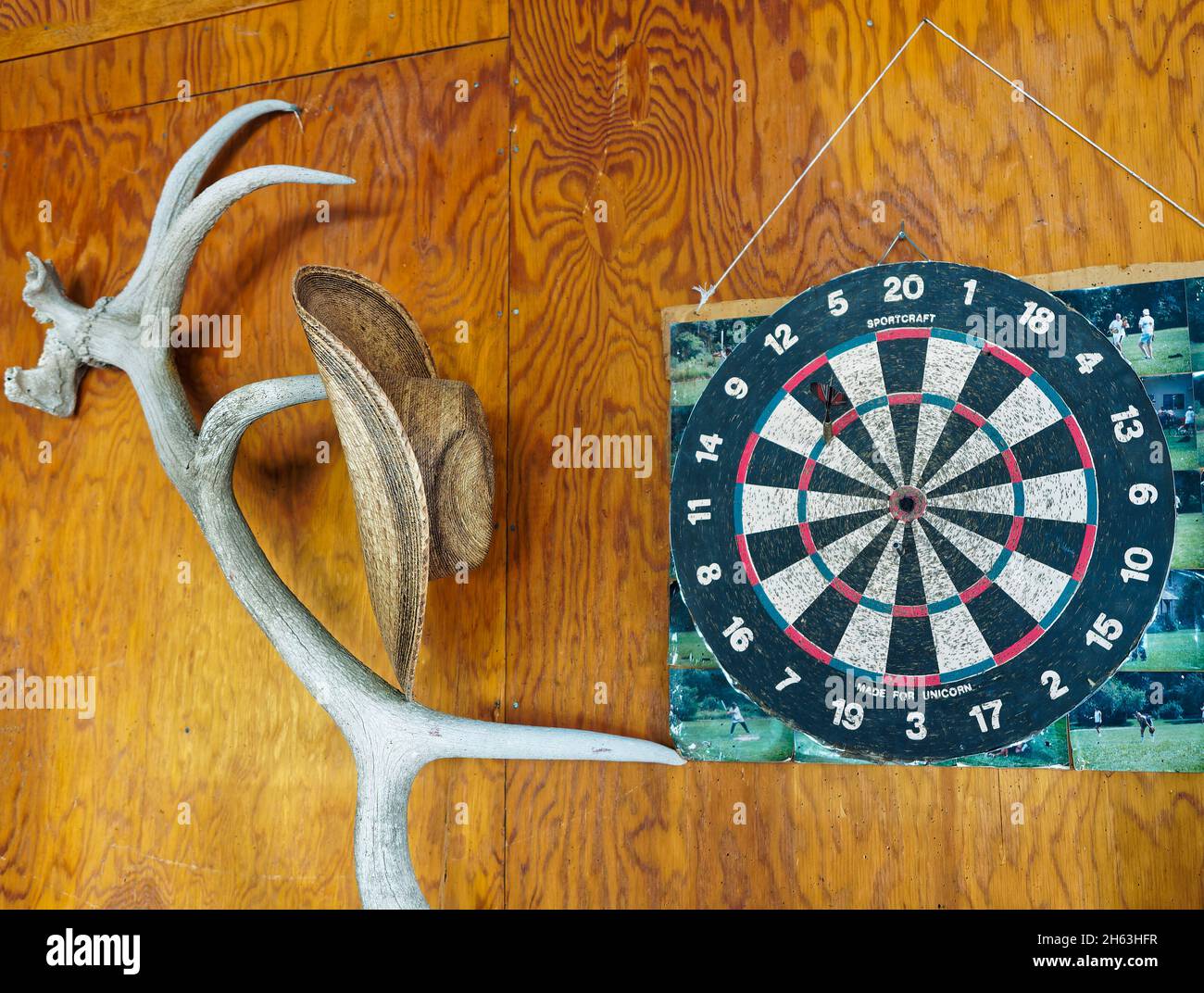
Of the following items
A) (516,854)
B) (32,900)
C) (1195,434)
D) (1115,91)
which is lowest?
(32,900)

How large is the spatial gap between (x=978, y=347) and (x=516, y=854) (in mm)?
1218

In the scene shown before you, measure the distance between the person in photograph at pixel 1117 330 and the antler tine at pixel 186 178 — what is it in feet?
5.58

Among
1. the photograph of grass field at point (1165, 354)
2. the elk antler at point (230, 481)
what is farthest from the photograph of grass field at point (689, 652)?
the photograph of grass field at point (1165, 354)

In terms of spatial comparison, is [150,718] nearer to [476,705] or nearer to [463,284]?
[476,705]

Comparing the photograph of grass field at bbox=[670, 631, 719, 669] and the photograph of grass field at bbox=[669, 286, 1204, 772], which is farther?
the photograph of grass field at bbox=[670, 631, 719, 669]

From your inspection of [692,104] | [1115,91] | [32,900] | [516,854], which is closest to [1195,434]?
[1115,91]

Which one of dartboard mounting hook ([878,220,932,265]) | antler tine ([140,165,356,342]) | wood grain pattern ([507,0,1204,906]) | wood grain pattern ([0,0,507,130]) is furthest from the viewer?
wood grain pattern ([0,0,507,130])

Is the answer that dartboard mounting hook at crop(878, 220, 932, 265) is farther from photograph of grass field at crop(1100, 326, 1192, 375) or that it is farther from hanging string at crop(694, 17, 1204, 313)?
photograph of grass field at crop(1100, 326, 1192, 375)

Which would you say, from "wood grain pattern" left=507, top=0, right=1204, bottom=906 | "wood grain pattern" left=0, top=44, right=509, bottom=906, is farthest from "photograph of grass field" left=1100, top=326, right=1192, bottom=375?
"wood grain pattern" left=0, top=44, right=509, bottom=906

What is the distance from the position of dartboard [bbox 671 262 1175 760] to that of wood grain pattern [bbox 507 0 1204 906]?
0.49ft

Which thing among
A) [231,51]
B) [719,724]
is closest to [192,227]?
[231,51]

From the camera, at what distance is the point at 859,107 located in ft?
6.40

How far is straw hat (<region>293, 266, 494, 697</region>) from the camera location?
166 cm
